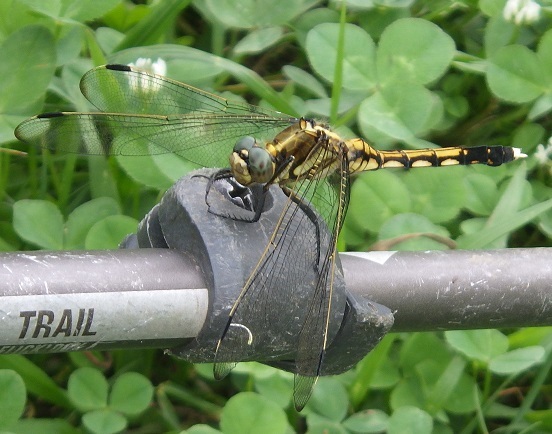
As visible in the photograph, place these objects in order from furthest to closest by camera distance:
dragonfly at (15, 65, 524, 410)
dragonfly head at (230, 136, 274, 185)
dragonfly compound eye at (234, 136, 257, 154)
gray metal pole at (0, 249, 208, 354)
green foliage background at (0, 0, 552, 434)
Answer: green foliage background at (0, 0, 552, 434), dragonfly compound eye at (234, 136, 257, 154), dragonfly head at (230, 136, 274, 185), dragonfly at (15, 65, 524, 410), gray metal pole at (0, 249, 208, 354)

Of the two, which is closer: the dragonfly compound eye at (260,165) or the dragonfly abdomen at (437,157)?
the dragonfly compound eye at (260,165)

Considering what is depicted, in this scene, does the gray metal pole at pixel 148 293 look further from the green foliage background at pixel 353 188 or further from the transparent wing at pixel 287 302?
the green foliage background at pixel 353 188

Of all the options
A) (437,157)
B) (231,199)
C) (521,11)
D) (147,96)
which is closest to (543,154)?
(521,11)

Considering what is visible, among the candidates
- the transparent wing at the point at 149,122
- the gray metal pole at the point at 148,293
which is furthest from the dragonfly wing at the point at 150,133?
the gray metal pole at the point at 148,293

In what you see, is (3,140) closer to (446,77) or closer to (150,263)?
(150,263)

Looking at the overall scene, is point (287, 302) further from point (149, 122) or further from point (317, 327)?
point (149, 122)

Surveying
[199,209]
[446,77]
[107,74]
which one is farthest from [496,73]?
[199,209]

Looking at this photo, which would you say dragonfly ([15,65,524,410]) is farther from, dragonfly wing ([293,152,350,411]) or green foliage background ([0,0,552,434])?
green foliage background ([0,0,552,434])

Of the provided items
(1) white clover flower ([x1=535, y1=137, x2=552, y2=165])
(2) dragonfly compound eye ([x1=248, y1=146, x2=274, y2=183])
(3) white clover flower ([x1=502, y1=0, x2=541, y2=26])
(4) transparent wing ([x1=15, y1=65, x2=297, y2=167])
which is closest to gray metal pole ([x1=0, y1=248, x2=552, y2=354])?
(2) dragonfly compound eye ([x1=248, y1=146, x2=274, y2=183])
